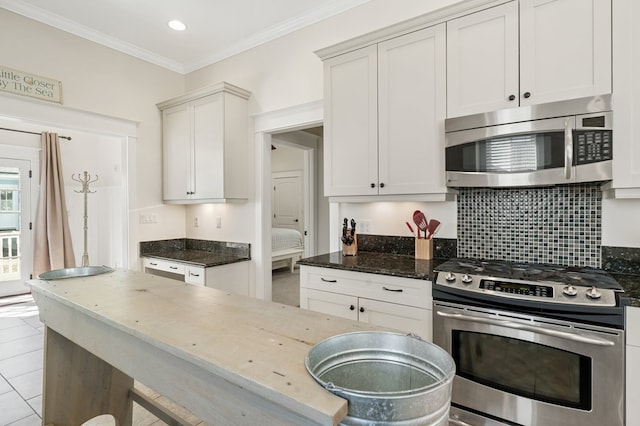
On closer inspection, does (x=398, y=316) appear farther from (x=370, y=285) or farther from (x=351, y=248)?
(x=351, y=248)

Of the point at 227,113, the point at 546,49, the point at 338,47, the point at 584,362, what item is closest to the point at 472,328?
the point at 584,362

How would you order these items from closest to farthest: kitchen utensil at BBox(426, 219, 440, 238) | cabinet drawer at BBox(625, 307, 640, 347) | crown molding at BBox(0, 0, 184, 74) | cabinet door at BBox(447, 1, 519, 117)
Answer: cabinet drawer at BBox(625, 307, 640, 347), cabinet door at BBox(447, 1, 519, 117), kitchen utensil at BBox(426, 219, 440, 238), crown molding at BBox(0, 0, 184, 74)

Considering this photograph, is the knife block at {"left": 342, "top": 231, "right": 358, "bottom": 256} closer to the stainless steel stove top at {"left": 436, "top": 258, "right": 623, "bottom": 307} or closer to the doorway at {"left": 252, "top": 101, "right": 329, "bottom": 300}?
the stainless steel stove top at {"left": 436, "top": 258, "right": 623, "bottom": 307}

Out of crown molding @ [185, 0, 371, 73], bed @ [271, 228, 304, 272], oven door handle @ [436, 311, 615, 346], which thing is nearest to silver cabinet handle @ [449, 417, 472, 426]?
oven door handle @ [436, 311, 615, 346]

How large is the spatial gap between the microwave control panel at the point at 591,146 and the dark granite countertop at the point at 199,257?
2921 mm

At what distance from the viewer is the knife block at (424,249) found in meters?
2.51

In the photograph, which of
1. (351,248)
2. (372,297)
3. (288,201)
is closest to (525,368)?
(372,297)

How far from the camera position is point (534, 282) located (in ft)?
5.61

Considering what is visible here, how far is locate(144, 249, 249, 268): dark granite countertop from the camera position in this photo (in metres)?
3.30

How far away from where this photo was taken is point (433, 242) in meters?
2.60

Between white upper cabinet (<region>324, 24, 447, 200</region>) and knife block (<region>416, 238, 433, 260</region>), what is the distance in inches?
16.1

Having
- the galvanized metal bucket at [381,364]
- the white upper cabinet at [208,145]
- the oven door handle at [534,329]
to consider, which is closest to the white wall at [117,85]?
the white upper cabinet at [208,145]

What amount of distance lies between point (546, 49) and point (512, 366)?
1752 mm

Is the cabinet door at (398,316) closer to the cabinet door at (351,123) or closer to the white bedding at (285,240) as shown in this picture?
the cabinet door at (351,123)
